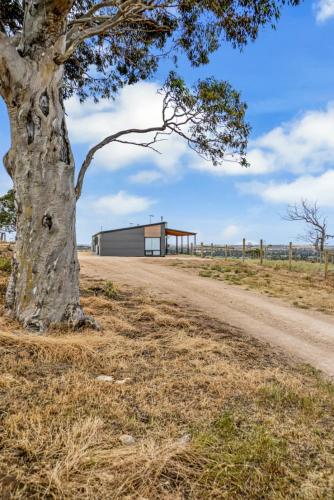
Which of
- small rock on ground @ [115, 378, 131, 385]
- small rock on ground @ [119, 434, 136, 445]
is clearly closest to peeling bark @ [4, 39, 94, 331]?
small rock on ground @ [115, 378, 131, 385]

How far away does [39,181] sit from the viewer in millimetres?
5281

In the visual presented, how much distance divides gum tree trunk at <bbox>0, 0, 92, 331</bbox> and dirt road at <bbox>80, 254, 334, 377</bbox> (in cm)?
344

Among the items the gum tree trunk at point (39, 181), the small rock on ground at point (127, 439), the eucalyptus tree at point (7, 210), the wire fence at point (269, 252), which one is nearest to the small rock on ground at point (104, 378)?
the small rock on ground at point (127, 439)

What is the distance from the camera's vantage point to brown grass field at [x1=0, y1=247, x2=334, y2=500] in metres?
2.05

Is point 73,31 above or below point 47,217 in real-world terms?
above

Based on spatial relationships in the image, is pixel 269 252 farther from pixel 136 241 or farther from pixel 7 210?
pixel 7 210

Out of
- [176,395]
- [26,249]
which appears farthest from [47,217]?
[176,395]

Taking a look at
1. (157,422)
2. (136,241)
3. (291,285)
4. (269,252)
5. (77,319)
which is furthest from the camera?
(136,241)

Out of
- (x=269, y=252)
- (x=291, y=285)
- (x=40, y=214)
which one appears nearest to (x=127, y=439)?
(x=40, y=214)

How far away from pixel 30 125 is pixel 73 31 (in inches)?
91.8

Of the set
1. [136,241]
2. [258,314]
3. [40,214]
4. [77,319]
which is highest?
[136,241]

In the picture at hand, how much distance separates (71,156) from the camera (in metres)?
5.80

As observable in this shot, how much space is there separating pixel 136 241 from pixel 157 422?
30.5m

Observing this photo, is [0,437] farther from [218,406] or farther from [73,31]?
[73,31]
